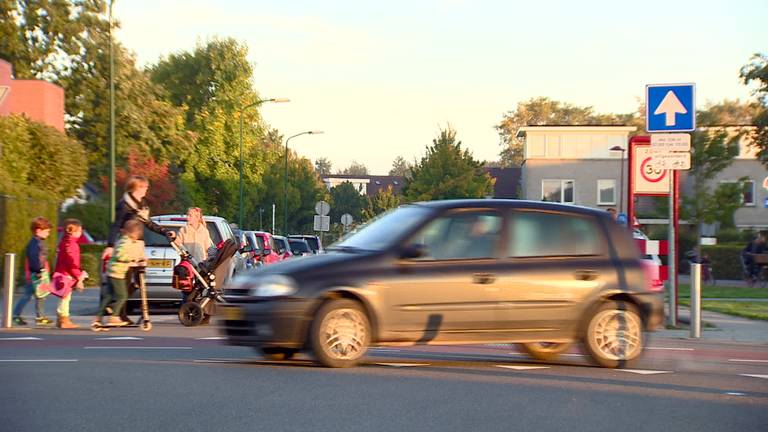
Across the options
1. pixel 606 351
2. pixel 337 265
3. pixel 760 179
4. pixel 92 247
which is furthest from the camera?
pixel 760 179

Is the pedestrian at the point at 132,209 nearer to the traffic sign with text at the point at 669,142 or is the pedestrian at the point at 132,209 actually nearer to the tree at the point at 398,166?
the traffic sign with text at the point at 669,142

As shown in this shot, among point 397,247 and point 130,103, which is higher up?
point 130,103

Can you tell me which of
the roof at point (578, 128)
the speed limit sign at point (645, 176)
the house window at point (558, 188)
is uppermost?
the roof at point (578, 128)

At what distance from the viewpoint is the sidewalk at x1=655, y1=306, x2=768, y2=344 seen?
17.6 meters

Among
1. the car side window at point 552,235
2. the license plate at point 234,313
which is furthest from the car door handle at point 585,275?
the license plate at point 234,313

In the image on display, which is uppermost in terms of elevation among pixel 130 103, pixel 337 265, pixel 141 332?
pixel 130 103

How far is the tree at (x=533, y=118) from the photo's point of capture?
118062 mm

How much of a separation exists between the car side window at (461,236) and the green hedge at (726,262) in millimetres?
45775

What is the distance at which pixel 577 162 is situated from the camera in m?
74.0

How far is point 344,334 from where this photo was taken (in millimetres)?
10820

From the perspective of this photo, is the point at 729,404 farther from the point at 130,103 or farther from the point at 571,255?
the point at 130,103

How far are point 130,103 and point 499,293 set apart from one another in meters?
46.9

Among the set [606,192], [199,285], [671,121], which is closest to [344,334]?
[199,285]

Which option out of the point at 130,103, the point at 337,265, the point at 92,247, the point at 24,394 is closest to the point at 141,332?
the point at 337,265
